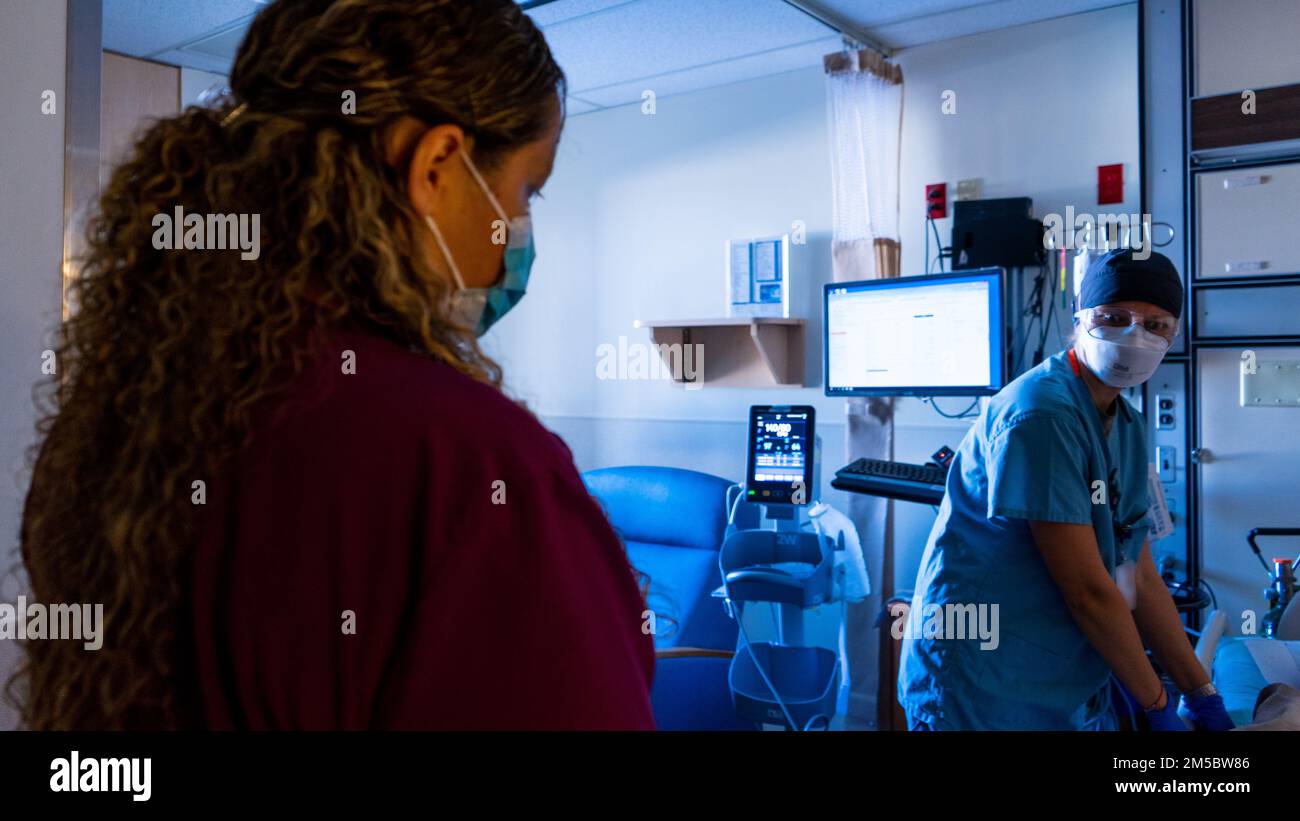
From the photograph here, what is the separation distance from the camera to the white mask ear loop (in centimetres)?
61

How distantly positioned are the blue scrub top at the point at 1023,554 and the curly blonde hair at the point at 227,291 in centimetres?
115

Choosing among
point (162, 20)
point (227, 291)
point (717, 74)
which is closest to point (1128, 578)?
point (227, 291)

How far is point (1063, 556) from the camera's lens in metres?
1.45

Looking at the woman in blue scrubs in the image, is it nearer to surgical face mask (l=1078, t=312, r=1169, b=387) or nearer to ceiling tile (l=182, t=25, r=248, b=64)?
surgical face mask (l=1078, t=312, r=1169, b=387)

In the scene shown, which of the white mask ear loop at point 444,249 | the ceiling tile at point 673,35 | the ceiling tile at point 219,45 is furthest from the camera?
the ceiling tile at point 219,45

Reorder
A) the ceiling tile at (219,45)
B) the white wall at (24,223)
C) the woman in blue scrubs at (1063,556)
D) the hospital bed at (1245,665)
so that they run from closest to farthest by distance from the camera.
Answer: the white wall at (24,223)
the woman in blue scrubs at (1063,556)
the hospital bed at (1245,665)
the ceiling tile at (219,45)

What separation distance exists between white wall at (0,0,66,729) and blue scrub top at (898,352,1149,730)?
1.46 metres

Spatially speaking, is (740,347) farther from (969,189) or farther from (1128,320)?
(1128,320)

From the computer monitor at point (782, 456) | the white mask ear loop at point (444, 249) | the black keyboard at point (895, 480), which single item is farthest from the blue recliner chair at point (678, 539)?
the white mask ear loop at point (444, 249)

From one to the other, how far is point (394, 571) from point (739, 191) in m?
3.53

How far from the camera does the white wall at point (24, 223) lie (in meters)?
1.30

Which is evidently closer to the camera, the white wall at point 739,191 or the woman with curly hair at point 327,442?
the woman with curly hair at point 327,442

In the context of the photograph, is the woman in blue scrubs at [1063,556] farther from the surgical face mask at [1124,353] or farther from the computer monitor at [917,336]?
the computer monitor at [917,336]
